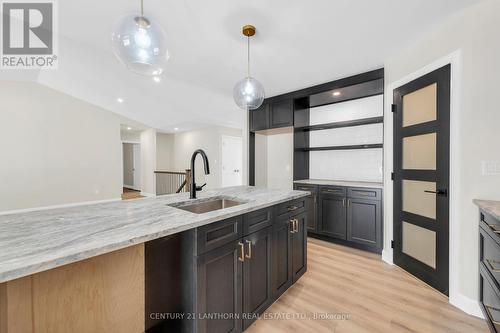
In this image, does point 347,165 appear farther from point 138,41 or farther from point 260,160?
point 138,41

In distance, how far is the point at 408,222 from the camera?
242cm

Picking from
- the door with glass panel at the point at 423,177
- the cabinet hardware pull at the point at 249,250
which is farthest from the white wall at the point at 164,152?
the door with glass panel at the point at 423,177

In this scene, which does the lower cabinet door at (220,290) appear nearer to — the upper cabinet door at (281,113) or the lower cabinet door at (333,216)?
the lower cabinet door at (333,216)

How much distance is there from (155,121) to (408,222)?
6.03m

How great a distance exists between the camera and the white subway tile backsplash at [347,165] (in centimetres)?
337

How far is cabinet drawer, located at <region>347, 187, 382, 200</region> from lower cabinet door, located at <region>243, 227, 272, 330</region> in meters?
1.90

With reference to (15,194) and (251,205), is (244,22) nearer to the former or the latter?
(251,205)

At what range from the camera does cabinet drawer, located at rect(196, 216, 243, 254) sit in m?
1.16

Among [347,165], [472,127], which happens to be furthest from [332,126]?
[472,127]

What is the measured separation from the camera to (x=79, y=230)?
933mm

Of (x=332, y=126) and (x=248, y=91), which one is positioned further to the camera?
(x=332, y=126)

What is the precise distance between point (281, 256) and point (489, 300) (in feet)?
5.05

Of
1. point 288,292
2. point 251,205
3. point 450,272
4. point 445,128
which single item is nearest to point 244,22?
point 251,205

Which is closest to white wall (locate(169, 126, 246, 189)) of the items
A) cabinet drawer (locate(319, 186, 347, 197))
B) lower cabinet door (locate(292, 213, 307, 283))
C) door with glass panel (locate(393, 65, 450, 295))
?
cabinet drawer (locate(319, 186, 347, 197))
